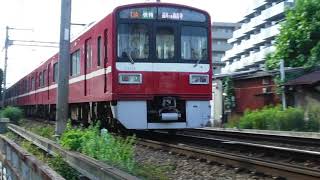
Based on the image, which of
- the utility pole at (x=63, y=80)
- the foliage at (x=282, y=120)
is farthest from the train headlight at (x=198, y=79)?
the foliage at (x=282, y=120)

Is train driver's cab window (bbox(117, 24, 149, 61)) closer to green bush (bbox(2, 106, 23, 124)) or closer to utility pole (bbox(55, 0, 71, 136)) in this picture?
utility pole (bbox(55, 0, 71, 136))

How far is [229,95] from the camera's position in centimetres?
3152

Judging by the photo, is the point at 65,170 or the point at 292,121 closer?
the point at 65,170

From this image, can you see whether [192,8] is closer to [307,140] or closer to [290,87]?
[307,140]

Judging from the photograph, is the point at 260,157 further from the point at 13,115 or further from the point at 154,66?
the point at 13,115

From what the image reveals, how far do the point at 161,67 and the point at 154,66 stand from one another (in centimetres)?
20

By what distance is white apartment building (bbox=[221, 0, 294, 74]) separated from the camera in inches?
3211

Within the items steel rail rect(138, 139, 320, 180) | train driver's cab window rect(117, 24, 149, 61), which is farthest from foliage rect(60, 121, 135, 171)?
train driver's cab window rect(117, 24, 149, 61)

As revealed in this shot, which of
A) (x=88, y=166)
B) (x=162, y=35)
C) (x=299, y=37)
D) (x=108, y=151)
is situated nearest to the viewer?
(x=88, y=166)

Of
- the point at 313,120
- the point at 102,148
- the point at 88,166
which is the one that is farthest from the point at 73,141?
the point at 313,120

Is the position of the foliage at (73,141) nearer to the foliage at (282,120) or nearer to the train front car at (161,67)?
the train front car at (161,67)

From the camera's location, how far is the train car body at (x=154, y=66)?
45.7ft

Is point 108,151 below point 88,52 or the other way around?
below

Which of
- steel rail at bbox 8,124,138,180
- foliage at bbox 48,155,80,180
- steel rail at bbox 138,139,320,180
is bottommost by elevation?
steel rail at bbox 138,139,320,180
